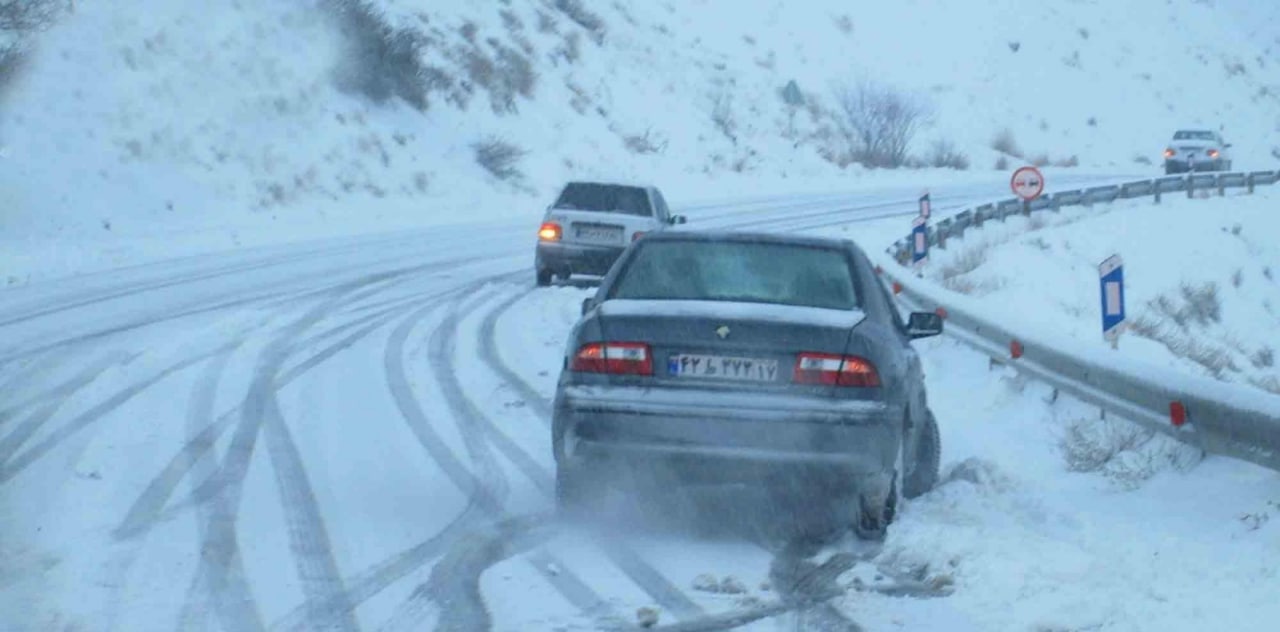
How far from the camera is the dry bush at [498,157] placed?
3888cm

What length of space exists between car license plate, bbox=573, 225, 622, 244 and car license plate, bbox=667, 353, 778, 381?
1289cm

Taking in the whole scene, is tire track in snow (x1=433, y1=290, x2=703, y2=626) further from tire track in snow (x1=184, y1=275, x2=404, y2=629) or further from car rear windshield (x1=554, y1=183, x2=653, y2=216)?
car rear windshield (x1=554, y1=183, x2=653, y2=216)

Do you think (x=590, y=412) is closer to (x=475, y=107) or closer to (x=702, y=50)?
(x=475, y=107)

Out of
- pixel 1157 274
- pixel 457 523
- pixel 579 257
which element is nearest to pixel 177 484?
pixel 457 523

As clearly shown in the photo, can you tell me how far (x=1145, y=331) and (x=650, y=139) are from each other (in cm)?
2816

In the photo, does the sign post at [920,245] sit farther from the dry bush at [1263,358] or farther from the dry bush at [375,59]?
the dry bush at [375,59]

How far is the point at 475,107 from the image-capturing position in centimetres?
4253

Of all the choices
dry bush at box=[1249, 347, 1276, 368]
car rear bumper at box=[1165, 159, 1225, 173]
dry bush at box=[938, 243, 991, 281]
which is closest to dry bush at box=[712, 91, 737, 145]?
car rear bumper at box=[1165, 159, 1225, 173]

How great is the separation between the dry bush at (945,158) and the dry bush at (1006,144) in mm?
4555

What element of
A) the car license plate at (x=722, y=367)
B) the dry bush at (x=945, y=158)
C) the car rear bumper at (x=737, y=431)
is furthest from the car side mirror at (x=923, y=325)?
the dry bush at (x=945, y=158)

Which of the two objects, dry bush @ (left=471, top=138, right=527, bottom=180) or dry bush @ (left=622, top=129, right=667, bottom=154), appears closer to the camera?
dry bush @ (left=471, top=138, right=527, bottom=180)

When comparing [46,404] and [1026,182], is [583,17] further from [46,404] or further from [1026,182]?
[46,404]

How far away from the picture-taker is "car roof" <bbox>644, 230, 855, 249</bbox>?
8922 millimetres

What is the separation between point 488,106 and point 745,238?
3482 cm
